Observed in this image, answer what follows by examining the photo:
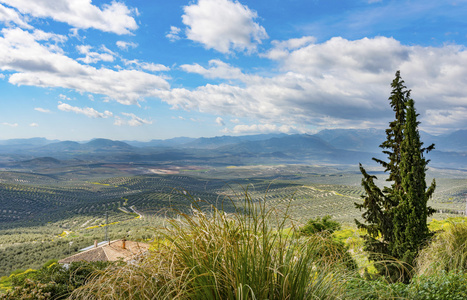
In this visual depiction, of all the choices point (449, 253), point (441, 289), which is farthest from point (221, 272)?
point (449, 253)

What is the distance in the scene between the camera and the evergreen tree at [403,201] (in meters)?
8.00

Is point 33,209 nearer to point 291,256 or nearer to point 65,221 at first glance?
point 65,221

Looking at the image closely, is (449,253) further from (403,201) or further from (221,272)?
(221,272)

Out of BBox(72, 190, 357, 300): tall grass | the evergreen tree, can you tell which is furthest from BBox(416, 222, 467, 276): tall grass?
BBox(72, 190, 357, 300): tall grass

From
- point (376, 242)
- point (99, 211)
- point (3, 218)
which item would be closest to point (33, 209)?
point (3, 218)

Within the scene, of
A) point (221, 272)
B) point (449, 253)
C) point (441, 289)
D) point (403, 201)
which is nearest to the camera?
point (221, 272)

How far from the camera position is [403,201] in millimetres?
8164

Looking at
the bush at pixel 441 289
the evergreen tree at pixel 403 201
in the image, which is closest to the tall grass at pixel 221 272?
the bush at pixel 441 289

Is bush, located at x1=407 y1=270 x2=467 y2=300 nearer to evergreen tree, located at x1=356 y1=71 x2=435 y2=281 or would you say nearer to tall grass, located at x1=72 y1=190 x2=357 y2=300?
tall grass, located at x1=72 y1=190 x2=357 y2=300

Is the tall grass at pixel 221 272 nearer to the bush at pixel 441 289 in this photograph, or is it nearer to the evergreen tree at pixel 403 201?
the bush at pixel 441 289

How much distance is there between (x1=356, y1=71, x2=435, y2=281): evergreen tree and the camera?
8.00 meters

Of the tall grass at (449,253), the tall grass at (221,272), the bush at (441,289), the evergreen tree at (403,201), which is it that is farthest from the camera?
the evergreen tree at (403,201)

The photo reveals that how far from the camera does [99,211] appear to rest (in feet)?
260

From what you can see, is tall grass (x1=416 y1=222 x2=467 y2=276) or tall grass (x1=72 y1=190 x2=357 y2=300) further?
tall grass (x1=416 y1=222 x2=467 y2=276)
